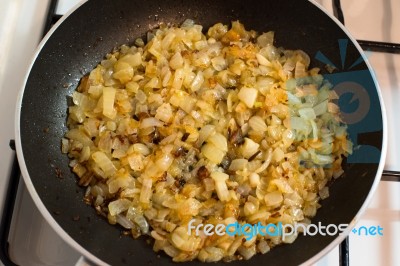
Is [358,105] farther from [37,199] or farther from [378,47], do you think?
[37,199]

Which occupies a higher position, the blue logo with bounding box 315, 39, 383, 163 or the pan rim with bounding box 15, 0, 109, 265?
the blue logo with bounding box 315, 39, 383, 163

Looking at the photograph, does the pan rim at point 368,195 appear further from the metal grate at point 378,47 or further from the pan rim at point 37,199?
the pan rim at point 37,199

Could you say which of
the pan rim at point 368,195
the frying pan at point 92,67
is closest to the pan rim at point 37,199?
the frying pan at point 92,67

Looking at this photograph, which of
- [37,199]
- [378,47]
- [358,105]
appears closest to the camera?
[37,199]

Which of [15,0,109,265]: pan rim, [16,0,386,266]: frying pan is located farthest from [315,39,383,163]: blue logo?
[15,0,109,265]: pan rim

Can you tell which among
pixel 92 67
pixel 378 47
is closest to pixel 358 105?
pixel 378 47

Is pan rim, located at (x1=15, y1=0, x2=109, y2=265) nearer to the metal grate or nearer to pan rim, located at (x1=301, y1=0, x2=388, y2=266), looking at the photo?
pan rim, located at (x1=301, y1=0, x2=388, y2=266)

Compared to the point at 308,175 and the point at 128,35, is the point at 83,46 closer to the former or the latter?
the point at 128,35

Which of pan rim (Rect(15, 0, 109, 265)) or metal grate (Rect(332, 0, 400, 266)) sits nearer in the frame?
pan rim (Rect(15, 0, 109, 265))

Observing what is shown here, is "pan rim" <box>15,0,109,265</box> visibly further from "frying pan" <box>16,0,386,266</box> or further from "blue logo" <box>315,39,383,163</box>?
"blue logo" <box>315,39,383,163</box>
